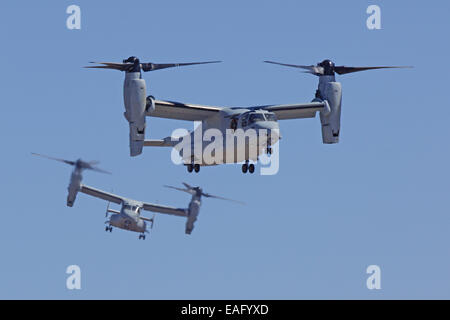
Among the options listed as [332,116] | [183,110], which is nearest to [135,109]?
[183,110]

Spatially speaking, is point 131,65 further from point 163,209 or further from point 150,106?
point 163,209

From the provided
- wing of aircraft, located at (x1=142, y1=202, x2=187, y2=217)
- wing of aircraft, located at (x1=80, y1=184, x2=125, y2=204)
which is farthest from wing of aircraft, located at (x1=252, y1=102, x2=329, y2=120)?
wing of aircraft, located at (x1=80, y1=184, x2=125, y2=204)

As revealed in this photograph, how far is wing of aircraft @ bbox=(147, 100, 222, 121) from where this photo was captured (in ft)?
182

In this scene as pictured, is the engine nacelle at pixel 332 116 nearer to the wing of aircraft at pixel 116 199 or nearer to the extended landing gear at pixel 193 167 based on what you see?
the extended landing gear at pixel 193 167

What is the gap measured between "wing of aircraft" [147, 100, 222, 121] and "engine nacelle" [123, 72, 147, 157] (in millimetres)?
1903

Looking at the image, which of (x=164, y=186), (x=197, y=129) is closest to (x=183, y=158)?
(x=197, y=129)

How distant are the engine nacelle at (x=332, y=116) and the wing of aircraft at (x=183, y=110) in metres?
5.18

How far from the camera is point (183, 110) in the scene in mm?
56062

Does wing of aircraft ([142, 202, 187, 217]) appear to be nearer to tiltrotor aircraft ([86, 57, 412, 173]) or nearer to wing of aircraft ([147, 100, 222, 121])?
tiltrotor aircraft ([86, 57, 412, 173])

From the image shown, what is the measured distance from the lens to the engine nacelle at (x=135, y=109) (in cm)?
5319

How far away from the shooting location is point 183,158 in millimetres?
55750

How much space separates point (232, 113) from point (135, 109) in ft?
13.9
